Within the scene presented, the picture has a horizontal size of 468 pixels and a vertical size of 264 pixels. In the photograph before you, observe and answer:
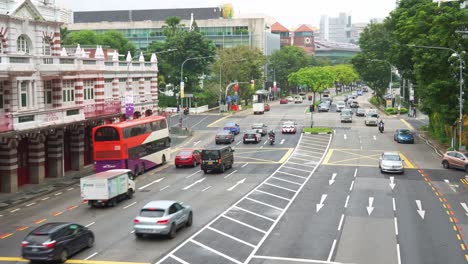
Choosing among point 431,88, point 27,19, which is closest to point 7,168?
point 27,19

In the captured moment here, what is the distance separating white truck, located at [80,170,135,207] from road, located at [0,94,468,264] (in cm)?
66

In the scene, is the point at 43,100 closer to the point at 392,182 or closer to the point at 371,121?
the point at 392,182

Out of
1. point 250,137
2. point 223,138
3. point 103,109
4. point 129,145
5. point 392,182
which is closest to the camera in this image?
point 392,182

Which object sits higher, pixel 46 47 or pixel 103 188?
pixel 46 47

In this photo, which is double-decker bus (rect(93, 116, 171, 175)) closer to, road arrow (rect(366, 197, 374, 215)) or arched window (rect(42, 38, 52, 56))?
arched window (rect(42, 38, 52, 56))

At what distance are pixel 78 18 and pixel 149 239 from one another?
169 m

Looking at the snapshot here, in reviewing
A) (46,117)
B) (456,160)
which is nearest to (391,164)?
(456,160)

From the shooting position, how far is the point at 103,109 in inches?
2159

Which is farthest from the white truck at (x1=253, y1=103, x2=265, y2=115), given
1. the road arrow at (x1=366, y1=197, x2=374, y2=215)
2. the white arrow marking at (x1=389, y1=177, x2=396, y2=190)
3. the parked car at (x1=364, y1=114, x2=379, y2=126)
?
the road arrow at (x1=366, y1=197, x2=374, y2=215)

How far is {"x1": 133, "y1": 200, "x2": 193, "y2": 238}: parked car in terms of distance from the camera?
27.6 meters

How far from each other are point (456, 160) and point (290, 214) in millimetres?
22464

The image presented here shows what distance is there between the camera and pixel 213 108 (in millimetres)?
116688

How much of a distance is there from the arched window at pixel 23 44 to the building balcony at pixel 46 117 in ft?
18.9

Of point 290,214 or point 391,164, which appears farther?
point 391,164
